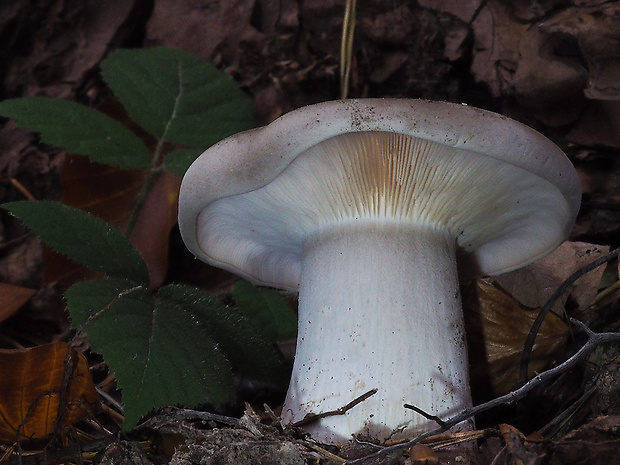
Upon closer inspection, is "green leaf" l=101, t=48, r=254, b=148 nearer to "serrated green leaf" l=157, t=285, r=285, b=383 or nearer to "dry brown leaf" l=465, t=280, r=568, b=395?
"serrated green leaf" l=157, t=285, r=285, b=383

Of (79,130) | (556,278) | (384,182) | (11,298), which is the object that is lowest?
(11,298)

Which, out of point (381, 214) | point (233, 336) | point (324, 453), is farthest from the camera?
point (233, 336)

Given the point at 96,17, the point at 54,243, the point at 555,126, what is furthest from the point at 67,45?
the point at 555,126

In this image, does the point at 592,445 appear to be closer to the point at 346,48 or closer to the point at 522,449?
the point at 522,449

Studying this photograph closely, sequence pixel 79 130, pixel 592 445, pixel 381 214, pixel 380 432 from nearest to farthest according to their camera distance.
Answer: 1. pixel 592 445
2. pixel 380 432
3. pixel 381 214
4. pixel 79 130

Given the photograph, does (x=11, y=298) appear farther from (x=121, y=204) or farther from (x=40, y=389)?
(x=40, y=389)

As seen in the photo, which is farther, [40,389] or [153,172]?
[153,172]

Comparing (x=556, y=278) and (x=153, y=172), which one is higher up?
(x=153, y=172)

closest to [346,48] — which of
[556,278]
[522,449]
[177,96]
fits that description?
[177,96]

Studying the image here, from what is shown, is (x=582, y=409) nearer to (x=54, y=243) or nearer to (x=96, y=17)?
(x=54, y=243)
